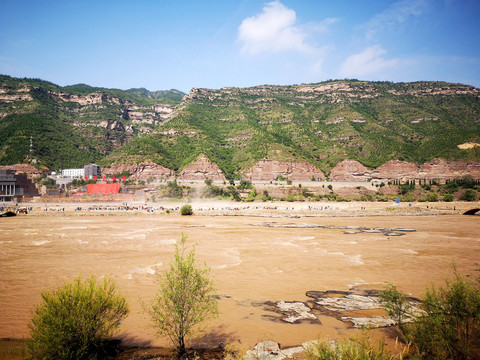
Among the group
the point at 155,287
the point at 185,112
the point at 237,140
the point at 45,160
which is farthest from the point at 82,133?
the point at 155,287

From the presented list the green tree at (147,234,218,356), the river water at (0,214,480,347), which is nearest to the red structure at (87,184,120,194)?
the river water at (0,214,480,347)

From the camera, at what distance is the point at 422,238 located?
27516 mm

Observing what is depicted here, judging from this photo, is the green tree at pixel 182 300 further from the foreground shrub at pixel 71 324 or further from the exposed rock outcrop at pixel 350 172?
the exposed rock outcrop at pixel 350 172

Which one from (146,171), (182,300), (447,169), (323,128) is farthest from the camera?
(323,128)

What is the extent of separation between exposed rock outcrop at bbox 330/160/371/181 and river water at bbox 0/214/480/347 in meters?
76.2

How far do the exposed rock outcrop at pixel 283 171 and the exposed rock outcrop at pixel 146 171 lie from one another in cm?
3291

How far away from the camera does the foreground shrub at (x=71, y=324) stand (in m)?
5.99

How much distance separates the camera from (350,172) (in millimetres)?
106000

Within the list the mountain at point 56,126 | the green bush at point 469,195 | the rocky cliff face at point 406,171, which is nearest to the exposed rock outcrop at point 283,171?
the rocky cliff face at point 406,171

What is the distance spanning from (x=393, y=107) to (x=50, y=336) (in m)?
184

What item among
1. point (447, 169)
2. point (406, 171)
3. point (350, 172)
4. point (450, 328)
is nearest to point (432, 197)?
point (406, 171)

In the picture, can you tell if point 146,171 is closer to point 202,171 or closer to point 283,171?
point 202,171

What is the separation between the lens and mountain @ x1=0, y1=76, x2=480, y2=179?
114500 mm

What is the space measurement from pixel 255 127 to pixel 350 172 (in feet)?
189
